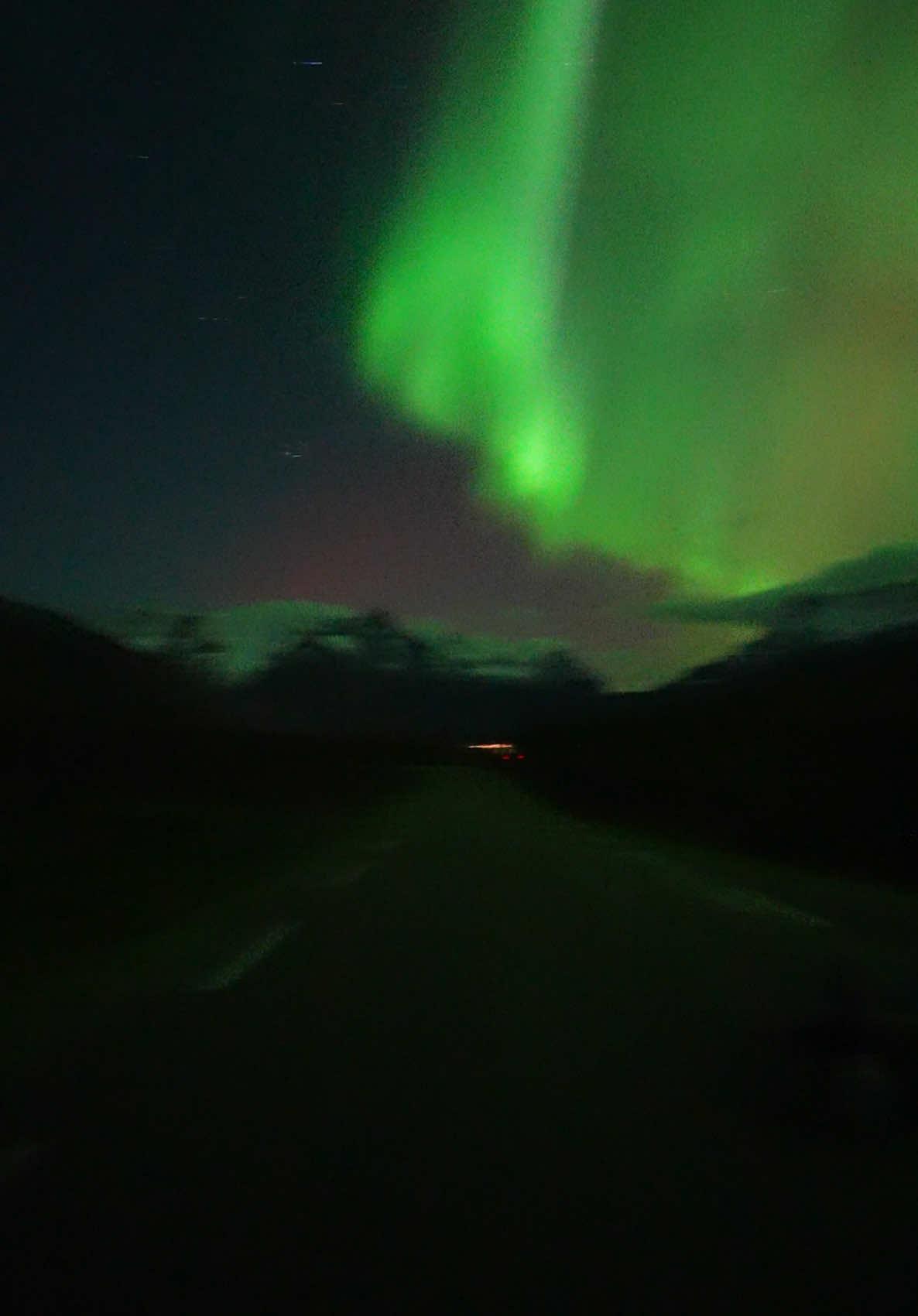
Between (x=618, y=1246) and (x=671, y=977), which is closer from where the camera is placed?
(x=618, y=1246)

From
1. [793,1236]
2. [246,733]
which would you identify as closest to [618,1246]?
[793,1236]

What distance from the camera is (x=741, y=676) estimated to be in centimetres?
10656

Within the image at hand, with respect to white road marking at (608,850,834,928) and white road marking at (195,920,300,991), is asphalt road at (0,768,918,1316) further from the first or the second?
white road marking at (608,850,834,928)

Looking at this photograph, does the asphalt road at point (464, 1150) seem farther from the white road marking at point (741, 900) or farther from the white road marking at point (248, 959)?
the white road marking at point (741, 900)

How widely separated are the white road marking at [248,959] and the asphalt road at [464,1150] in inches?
2.3

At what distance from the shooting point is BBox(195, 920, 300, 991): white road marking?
30.4ft

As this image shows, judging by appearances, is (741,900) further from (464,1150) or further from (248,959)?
(464,1150)

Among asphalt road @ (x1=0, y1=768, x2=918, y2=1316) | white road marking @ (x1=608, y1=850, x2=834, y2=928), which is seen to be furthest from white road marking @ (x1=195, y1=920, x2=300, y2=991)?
white road marking @ (x1=608, y1=850, x2=834, y2=928)

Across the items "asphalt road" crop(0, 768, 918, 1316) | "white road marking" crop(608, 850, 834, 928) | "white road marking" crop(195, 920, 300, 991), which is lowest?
"asphalt road" crop(0, 768, 918, 1316)

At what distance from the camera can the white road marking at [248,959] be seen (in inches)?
364

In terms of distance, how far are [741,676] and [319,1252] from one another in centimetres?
10537

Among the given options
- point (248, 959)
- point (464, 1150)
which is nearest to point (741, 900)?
point (248, 959)

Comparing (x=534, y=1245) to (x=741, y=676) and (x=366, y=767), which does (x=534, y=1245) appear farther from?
(x=741, y=676)

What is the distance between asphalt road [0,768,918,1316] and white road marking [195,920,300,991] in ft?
0.19
